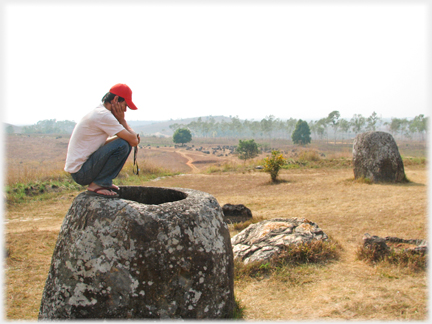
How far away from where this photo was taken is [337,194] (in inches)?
390

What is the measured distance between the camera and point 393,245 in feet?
16.6

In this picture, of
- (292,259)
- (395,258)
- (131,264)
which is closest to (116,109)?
(131,264)

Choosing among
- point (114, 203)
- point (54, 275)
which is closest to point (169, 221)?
point (114, 203)

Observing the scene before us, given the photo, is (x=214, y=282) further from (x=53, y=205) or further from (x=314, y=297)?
(x=53, y=205)

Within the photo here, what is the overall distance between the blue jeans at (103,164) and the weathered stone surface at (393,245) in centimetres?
397

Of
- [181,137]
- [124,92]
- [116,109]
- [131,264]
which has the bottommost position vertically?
[131,264]

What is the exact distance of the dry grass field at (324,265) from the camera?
358 centimetres

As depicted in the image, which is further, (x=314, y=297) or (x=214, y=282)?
(x=314, y=297)

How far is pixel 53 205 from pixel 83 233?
857 centimetres

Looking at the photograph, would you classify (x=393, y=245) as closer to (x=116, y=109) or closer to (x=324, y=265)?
(x=324, y=265)

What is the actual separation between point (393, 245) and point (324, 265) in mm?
1242

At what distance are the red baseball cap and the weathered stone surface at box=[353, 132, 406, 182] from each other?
397 inches

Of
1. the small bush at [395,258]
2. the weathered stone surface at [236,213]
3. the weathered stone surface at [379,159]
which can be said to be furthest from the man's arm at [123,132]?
the weathered stone surface at [379,159]

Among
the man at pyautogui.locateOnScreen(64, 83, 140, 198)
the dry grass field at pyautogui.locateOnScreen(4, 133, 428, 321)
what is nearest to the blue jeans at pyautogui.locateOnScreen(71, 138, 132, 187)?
the man at pyautogui.locateOnScreen(64, 83, 140, 198)
